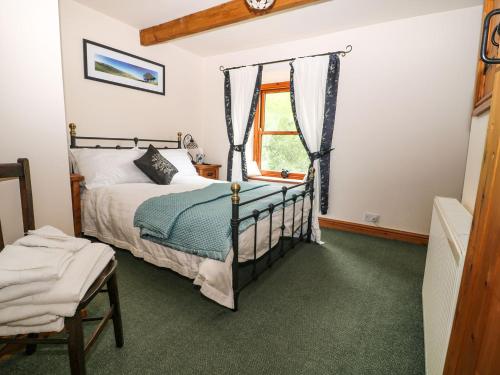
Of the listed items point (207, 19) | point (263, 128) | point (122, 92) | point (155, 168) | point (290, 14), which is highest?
point (290, 14)

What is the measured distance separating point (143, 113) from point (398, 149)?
321cm

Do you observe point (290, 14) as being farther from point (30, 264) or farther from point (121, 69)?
point (30, 264)

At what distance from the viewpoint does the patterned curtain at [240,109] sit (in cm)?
374

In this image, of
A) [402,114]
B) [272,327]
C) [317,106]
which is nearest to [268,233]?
[272,327]

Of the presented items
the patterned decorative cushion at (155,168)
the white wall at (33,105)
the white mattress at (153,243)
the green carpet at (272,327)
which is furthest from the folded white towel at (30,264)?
the patterned decorative cushion at (155,168)

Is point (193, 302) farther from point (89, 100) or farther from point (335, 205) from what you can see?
point (89, 100)

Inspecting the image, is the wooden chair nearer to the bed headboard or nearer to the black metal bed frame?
the black metal bed frame

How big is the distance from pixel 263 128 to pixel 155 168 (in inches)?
77.5

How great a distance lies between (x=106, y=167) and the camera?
8.61ft

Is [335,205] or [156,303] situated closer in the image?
[156,303]

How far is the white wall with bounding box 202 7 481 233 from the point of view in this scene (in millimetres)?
2629

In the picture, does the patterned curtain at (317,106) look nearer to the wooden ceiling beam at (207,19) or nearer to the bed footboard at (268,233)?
the bed footboard at (268,233)

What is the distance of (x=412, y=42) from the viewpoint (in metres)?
2.78

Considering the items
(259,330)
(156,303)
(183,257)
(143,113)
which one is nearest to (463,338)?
(259,330)
